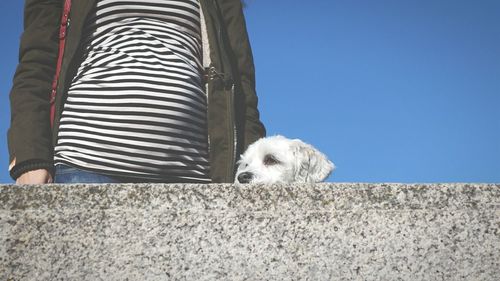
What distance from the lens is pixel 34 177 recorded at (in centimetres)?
242

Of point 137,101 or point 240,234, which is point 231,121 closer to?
point 137,101

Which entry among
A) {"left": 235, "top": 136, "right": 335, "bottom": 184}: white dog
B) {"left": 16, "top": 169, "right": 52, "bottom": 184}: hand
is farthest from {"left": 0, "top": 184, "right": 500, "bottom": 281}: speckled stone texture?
{"left": 235, "top": 136, "right": 335, "bottom": 184}: white dog

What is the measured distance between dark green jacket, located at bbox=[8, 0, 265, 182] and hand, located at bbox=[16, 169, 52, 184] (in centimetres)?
2

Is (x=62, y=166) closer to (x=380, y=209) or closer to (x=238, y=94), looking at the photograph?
(x=238, y=94)

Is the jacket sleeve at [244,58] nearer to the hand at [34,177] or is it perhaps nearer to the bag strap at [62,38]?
the bag strap at [62,38]

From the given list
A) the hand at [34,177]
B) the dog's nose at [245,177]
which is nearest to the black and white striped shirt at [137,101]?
the hand at [34,177]

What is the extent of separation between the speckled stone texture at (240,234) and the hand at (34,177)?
0.64 m

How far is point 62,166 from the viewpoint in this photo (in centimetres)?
257

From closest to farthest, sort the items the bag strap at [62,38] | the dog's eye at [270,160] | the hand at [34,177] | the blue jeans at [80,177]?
1. the hand at [34,177]
2. the blue jeans at [80,177]
3. the bag strap at [62,38]
4. the dog's eye at [270,160]

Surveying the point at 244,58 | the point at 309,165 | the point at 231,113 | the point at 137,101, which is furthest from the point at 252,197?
the point at 309,165

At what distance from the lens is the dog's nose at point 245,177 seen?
4420 mm

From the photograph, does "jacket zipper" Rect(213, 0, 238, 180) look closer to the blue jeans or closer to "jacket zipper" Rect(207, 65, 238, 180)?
"jacket zipper" Rect(207, 65, 238, 180)

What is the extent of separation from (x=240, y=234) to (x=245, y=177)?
2649 millimetres

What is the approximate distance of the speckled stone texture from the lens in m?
1.77
